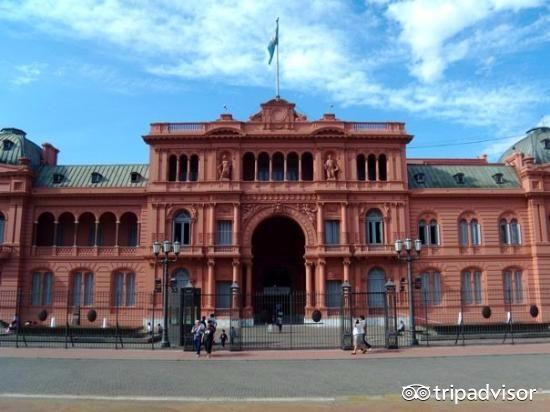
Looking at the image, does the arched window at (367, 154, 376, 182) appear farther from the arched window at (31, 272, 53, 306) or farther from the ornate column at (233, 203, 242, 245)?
the arched window at (31, 272, 53, 306)

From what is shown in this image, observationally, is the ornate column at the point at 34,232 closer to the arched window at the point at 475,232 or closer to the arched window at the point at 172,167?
the arched window at the point at 172,167

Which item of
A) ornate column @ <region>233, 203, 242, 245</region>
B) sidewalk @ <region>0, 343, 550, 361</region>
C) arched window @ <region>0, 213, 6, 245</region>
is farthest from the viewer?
arched window @ <region>0, 213, 6, 245</region>

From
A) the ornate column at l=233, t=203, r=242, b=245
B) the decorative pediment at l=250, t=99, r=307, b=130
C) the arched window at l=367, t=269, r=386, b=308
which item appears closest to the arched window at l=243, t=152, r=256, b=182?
the decorative pediment at l=250, t=99, r=307, b=130

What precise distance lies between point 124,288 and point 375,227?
23.5m

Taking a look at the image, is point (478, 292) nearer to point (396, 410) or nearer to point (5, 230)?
point (396, 410)

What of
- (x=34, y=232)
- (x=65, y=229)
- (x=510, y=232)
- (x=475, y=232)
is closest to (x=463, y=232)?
(x=475, y=232)

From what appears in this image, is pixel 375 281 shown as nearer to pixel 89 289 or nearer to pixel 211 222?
pixel 211 222

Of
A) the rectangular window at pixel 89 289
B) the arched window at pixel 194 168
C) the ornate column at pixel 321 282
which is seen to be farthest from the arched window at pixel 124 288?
the ornate column at pixel 321 282

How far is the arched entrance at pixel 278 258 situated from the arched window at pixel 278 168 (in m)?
4.12

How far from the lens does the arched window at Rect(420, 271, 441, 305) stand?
147 ft

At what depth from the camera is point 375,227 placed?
45.9 m

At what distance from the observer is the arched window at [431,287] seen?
44812 mm

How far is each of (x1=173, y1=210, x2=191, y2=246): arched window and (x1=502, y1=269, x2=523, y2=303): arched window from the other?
2888 centimetres

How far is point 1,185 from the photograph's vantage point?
46.8 m
